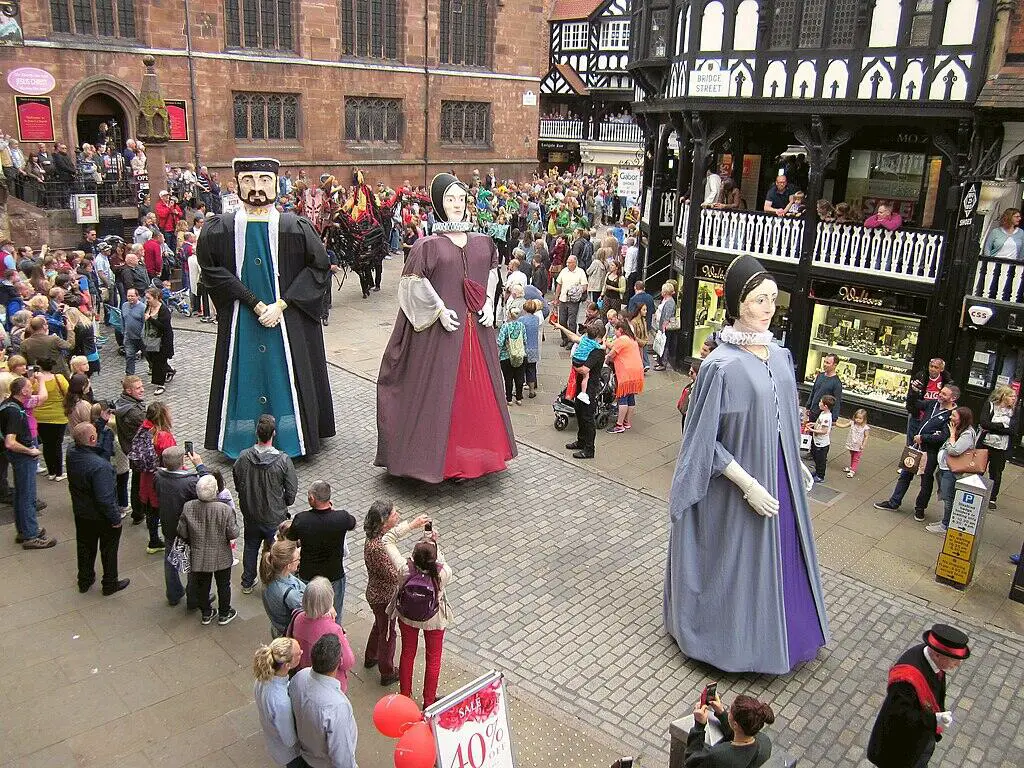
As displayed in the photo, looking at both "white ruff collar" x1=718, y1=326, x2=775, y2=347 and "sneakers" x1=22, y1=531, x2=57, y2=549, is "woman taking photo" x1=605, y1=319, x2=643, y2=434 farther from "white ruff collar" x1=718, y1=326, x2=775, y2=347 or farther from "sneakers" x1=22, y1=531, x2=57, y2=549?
"sneakers" x1=22, y1=531, x2=57, y2=549

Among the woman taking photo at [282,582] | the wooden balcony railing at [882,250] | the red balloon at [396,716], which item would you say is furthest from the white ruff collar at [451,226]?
the wooden balcony railing at [882,250]

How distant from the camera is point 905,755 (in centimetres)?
446

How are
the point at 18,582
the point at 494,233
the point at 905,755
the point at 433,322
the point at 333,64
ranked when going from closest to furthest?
the point at 905,755, the point at 18,582, the point at 433,322, the point at 494,233, the point at 333,64

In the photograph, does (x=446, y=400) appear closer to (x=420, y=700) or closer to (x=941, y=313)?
(x=420, y=700)

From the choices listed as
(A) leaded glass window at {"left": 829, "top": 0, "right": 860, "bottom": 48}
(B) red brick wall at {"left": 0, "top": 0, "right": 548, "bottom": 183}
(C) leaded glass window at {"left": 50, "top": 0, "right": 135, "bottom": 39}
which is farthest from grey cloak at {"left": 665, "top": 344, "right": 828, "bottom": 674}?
(C) leaded glass window at {"left": 50, "top": 0, "right": 135, "bottom": 39}

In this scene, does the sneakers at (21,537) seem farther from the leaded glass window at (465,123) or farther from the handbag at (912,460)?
the leaded glass window at (465,123)

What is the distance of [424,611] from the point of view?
5371 millimetres

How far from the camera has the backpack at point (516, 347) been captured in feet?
39.0

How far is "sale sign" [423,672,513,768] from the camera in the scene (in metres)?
4.20

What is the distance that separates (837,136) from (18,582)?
1115 centimetres

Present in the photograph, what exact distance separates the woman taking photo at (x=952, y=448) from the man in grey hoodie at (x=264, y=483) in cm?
615

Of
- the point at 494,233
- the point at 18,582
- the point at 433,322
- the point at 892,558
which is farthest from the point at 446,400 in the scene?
the point at 494,233

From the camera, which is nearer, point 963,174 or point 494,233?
point 963,174

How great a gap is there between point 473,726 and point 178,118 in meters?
25.9
